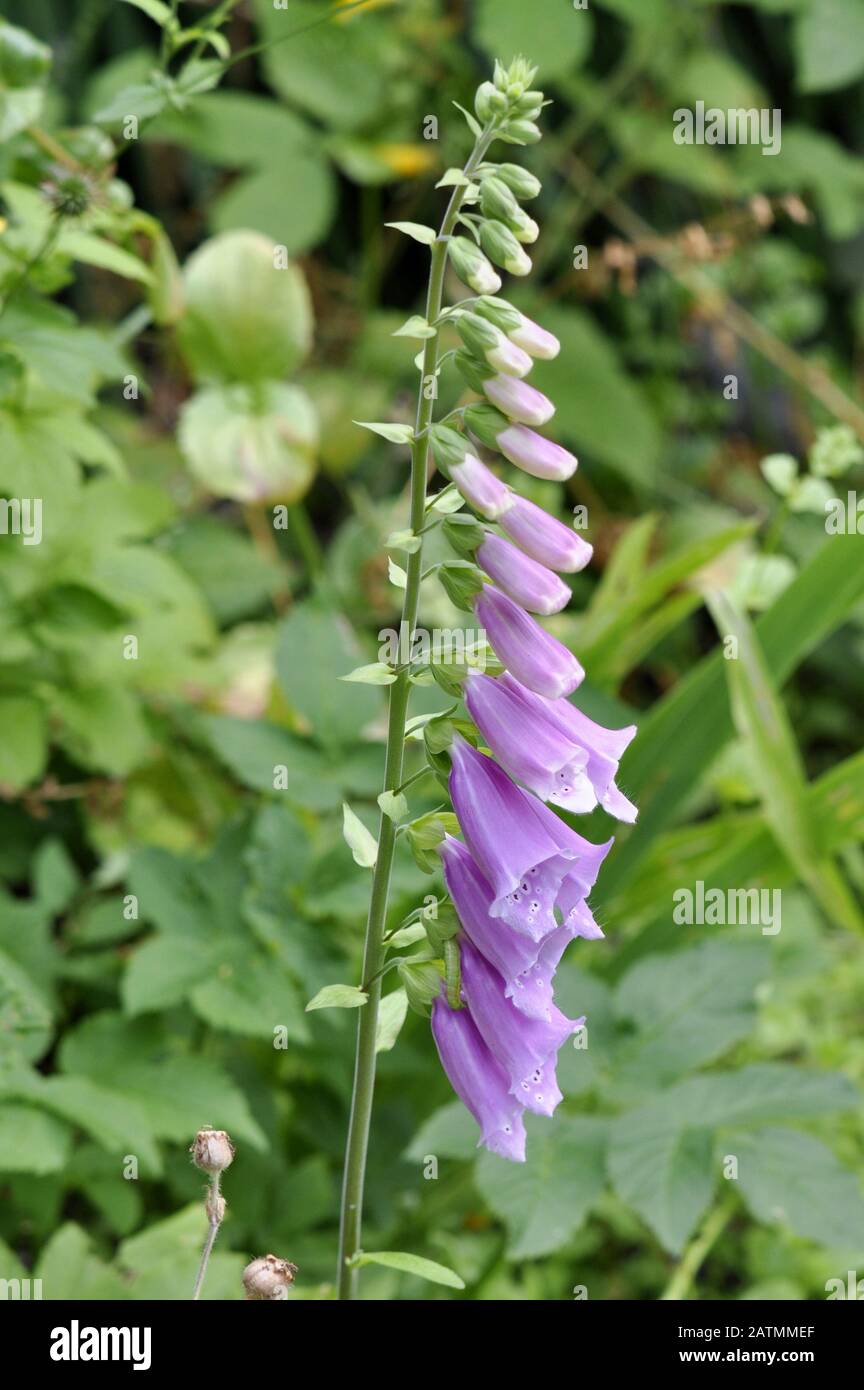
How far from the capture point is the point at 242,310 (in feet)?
8.19

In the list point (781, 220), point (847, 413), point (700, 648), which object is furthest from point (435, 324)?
point (781, 220)

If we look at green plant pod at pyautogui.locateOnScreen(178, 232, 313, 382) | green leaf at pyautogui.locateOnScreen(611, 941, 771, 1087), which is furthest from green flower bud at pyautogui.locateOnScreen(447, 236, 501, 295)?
green plant pod at pyautogui.locateOnScreen(178, 232, 313, 382)

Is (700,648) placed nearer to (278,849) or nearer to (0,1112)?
(278,849)

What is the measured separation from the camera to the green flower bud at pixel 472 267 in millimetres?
1058

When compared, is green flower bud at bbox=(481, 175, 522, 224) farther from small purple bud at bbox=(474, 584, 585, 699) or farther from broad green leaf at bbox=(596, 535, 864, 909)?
broad green leaf at bbox=(596, 535, 864, 909)

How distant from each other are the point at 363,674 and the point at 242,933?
32.9 inches

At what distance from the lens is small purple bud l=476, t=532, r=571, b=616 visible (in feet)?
3.47

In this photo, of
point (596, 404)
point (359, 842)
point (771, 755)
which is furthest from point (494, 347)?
point (596, 404)

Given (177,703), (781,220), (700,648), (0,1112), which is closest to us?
(0,1112)

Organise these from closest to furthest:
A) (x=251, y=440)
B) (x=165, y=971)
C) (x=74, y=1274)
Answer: (x=74, y=1274)
(x=165, y=971)
(x=251, y=440)

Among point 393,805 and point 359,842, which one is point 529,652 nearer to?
point 393,805

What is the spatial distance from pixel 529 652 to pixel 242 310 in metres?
1.62

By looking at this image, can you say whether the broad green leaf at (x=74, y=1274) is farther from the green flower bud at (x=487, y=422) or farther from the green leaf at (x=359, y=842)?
the green flower bud at (x=487, y=422)
